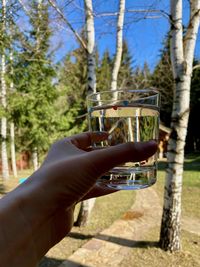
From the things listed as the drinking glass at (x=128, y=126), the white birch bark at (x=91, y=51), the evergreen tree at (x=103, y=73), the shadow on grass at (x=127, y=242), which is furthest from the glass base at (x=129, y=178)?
the evergreen tree at (x=103, y=73)

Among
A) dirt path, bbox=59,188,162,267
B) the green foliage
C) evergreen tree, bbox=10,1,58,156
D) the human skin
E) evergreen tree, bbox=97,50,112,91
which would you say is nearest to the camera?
the human skin

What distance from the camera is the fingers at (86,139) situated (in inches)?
44.8

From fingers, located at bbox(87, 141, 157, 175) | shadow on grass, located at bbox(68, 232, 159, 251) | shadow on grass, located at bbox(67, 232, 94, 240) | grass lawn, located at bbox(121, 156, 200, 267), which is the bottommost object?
shadow on grass, located at bbox(67, 232, 94, 240)

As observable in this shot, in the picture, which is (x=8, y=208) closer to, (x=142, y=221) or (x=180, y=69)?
(x=180, y=69)

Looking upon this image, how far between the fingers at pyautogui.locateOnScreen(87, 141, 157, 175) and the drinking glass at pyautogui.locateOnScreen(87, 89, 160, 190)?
15cm

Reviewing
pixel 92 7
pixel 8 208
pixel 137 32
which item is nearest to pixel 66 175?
pixel 8 208

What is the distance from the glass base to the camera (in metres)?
1.10

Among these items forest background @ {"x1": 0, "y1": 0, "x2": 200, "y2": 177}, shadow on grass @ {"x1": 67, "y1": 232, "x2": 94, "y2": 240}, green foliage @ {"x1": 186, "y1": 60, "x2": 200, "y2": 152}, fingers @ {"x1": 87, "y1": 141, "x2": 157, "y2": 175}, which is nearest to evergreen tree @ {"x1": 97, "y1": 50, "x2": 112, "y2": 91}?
forest background @ {"x1": 0, "y1": 0, "x2": 200, "y2": 177}

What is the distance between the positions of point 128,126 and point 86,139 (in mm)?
207

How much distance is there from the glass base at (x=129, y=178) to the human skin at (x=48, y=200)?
193mm

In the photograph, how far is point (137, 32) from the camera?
21.2 feet

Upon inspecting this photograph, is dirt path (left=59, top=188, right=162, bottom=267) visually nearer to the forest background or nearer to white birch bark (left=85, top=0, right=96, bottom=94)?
white birch bark (left=85, top=0, right=96, bottom=94)

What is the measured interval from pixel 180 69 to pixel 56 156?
Result: 3326 mm

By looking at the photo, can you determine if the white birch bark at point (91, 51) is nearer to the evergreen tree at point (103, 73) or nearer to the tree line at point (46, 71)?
the tree line at point (46, 71)
